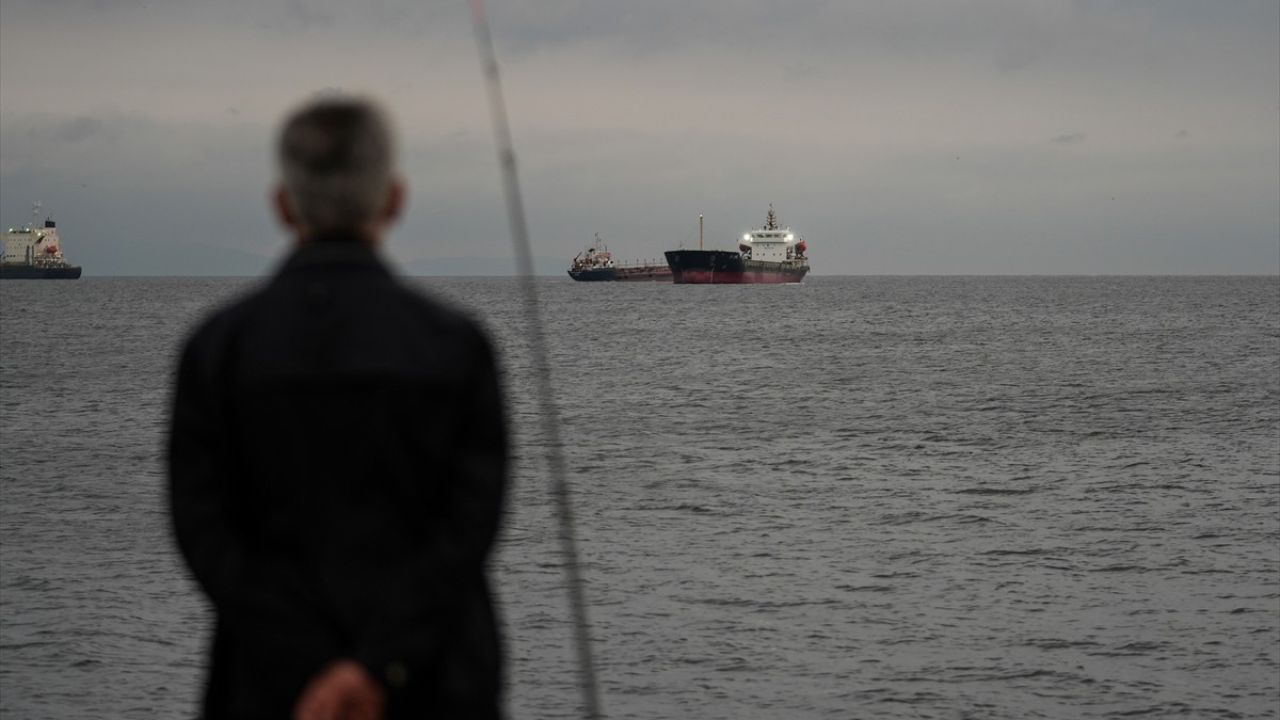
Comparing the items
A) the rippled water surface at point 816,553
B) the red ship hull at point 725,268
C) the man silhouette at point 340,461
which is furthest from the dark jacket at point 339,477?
the red ship hull at point 725,268

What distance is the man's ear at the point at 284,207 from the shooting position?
2357 millimetres

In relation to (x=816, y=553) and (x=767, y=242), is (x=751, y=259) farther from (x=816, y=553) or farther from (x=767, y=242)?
(x=816, y=553)

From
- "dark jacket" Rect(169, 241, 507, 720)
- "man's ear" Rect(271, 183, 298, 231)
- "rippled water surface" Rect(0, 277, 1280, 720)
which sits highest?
"man's ear" Rect(271, 183, 298, 231)

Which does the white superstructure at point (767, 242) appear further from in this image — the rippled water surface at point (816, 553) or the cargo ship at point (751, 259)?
the rippled water surface at point (816, 553)

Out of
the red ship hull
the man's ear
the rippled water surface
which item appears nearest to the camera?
the man's ear

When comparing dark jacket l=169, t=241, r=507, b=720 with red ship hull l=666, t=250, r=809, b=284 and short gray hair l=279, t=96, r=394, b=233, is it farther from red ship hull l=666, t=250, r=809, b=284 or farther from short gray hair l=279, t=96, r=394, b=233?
red ship hull l=666, t=250, r=809, b=284

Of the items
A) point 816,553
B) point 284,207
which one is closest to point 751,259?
point 816,553

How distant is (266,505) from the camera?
231 centimetres

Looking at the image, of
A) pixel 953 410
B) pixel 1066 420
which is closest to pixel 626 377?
pixel 953 410

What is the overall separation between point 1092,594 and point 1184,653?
303 cm

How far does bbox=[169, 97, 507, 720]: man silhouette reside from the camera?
88.1 inches

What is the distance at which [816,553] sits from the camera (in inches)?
923

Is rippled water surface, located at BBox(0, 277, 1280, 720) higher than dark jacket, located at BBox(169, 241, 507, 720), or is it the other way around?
dark jacket, located at BBox(169, 241, 507, 720)

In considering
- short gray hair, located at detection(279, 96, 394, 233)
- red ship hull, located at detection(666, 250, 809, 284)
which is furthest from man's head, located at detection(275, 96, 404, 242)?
red ship hull, located at detection(666, 250, 809, 284)
